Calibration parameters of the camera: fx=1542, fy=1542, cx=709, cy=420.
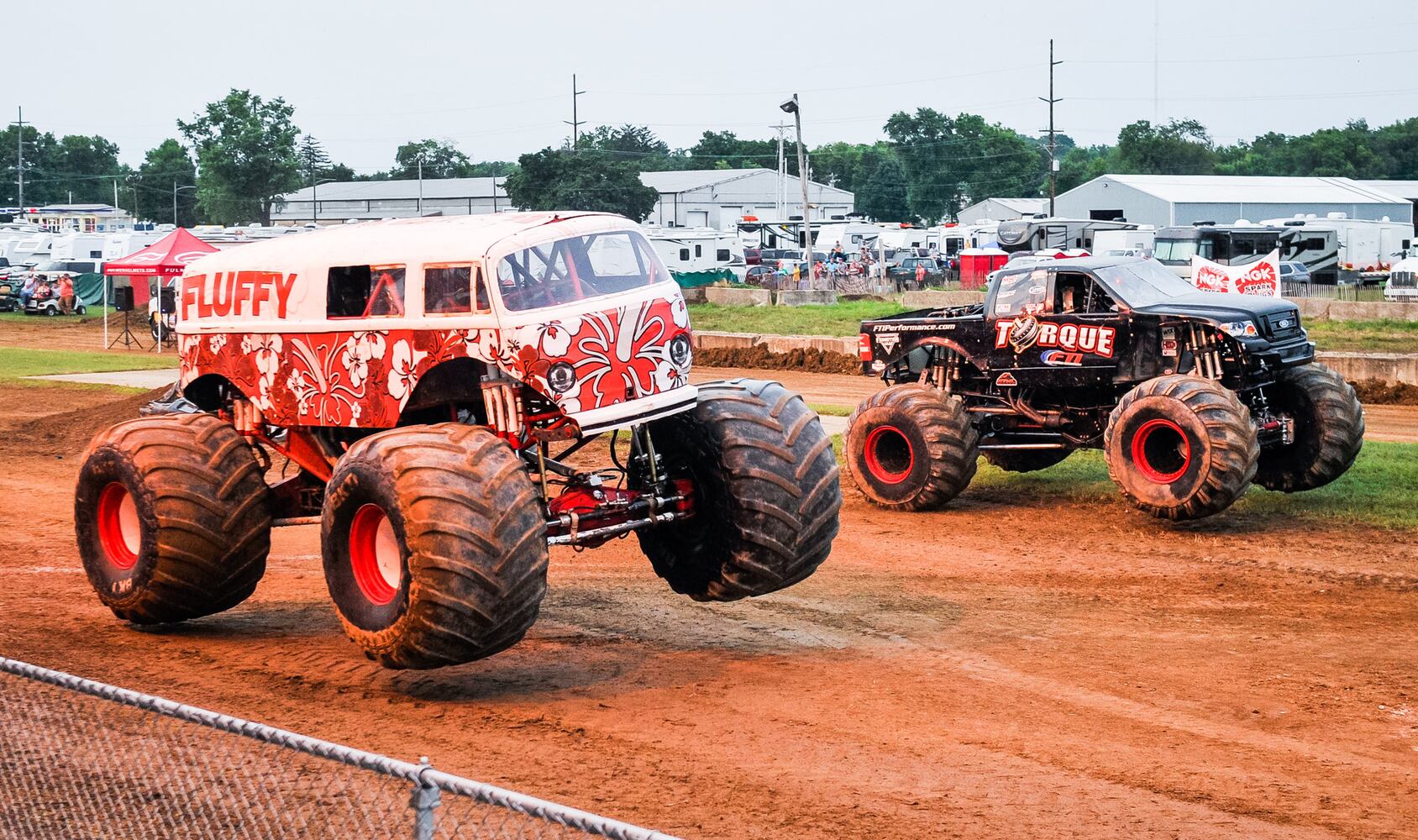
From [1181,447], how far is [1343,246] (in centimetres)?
4467

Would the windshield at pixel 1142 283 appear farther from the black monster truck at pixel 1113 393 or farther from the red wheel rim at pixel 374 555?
the red wheel rim at pixel 374 555

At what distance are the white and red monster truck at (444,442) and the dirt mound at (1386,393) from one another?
15.7 m

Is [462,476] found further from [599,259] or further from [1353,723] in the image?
[1353,723]

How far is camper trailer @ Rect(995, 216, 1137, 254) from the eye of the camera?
51000 millimetres

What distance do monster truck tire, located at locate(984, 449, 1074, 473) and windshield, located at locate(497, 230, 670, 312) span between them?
24.7ft

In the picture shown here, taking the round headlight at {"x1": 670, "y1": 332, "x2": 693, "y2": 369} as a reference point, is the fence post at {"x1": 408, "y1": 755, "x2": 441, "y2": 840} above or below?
below

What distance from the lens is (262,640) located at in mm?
10422

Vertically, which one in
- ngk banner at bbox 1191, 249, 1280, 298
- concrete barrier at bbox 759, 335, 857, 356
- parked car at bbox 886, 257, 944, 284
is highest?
parked car at bbox 886, 257, 944, 284

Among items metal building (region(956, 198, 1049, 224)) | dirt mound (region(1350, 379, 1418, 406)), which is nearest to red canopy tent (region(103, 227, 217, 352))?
dirt mound (region(1350, 379, 1418, 406))

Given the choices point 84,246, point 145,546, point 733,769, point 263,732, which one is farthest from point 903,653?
point 84,246

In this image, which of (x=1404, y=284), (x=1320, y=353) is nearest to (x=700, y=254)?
(x=1404, y=284)

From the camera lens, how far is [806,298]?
46438mm

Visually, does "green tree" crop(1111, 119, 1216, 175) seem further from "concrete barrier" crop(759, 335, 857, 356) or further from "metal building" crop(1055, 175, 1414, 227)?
"concrete barrier" crop(759, 335, 857, 356)

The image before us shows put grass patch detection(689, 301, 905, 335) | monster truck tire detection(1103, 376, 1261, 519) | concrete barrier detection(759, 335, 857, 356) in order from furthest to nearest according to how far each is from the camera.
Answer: grass patch detection(689, 301, 905, 335) → concrete barrier detection(759, 335, 857, 356) → monster truck tire detection(1103, 376, 1261, 519)
